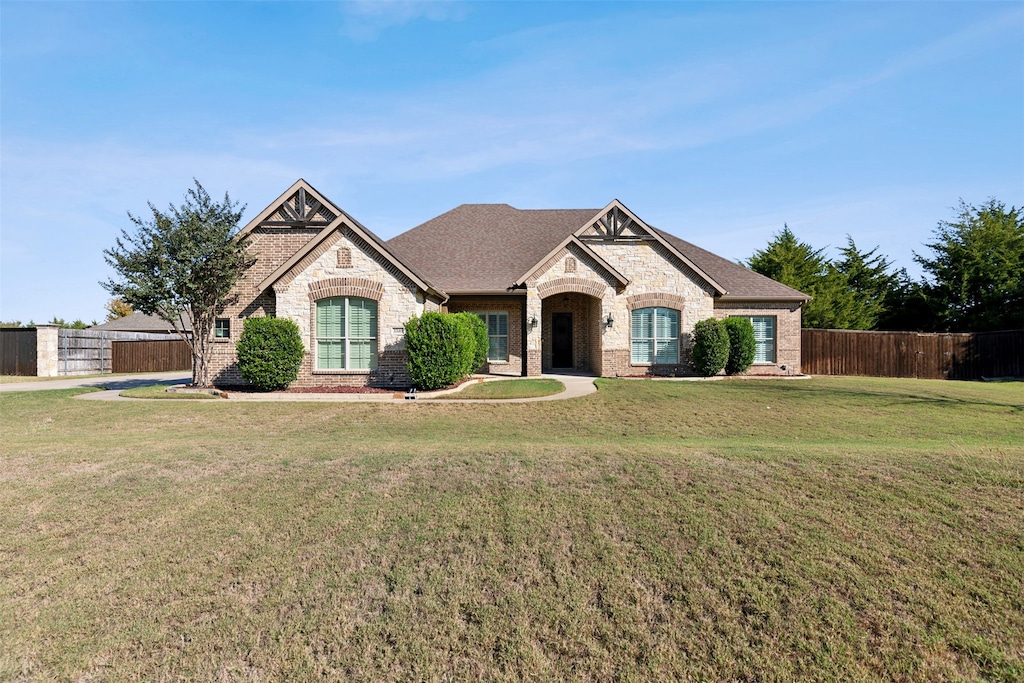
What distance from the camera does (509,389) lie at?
15.7 metres

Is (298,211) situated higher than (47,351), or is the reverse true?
(298,211)

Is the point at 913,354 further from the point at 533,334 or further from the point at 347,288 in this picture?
the point at 347,288

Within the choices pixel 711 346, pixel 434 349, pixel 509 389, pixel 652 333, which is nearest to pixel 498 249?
pixel 652 333

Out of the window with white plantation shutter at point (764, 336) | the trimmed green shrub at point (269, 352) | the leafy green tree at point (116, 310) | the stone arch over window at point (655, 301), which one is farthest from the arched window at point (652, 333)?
the leafy green tree at point (116, 310)

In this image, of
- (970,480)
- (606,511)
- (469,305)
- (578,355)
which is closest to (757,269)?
(578,355)

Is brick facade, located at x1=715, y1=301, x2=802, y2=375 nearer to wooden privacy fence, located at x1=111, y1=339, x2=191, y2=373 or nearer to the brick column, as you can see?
the brick column

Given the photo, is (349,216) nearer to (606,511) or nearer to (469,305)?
(469,305)

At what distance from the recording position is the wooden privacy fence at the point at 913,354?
899 inches

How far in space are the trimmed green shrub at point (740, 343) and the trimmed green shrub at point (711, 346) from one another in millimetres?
509

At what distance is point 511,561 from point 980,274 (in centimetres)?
3341

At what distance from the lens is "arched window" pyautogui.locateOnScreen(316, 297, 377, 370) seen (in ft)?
56.2

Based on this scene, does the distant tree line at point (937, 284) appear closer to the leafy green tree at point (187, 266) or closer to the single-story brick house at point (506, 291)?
the single-story brick house at point (506, 291)

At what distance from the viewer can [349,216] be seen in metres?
17.1

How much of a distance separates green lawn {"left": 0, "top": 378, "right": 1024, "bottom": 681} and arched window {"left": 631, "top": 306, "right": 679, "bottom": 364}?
12.0 metres
